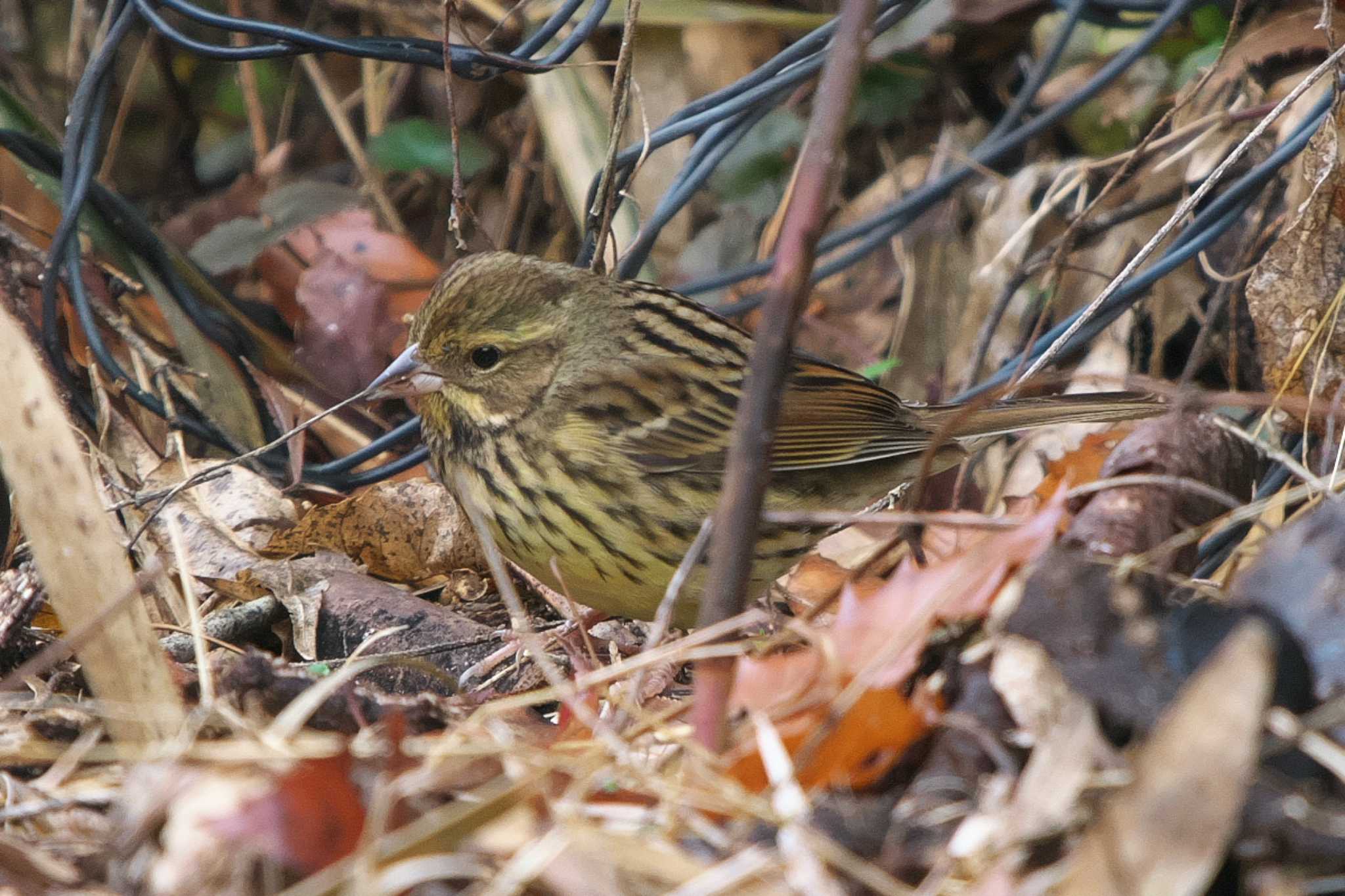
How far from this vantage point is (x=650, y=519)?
9.94ft

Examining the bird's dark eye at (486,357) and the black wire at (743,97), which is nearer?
the bird's dark eye at (486,357)

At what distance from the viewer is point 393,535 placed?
3365mm

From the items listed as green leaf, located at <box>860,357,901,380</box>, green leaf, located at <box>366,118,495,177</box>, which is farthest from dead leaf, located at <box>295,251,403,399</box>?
green leaf, located at <box>860,357,901,380</box>

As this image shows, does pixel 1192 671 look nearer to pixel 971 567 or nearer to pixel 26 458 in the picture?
pixel 971 567

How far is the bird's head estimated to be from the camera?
3100 millimetres

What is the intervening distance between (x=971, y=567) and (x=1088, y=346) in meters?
2.44

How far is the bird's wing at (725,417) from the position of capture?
313 centimetres

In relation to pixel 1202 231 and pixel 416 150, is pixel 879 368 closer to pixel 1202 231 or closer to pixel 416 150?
pixel 1202 231

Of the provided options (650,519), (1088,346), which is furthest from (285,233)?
(1088,346)

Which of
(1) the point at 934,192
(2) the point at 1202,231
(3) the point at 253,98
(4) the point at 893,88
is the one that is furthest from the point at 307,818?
(3) the point at 253,98

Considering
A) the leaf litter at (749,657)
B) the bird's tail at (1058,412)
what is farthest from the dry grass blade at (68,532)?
the bird's tail at (1058,412)

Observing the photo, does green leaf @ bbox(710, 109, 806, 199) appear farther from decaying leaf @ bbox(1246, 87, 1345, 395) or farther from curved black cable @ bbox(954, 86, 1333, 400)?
decaying leaf @ bbox(1246, 87, 1345, 395)

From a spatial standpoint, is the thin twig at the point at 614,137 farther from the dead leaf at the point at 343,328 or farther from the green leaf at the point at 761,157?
the green leaf at the point at 761,157

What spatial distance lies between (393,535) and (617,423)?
588 mm
